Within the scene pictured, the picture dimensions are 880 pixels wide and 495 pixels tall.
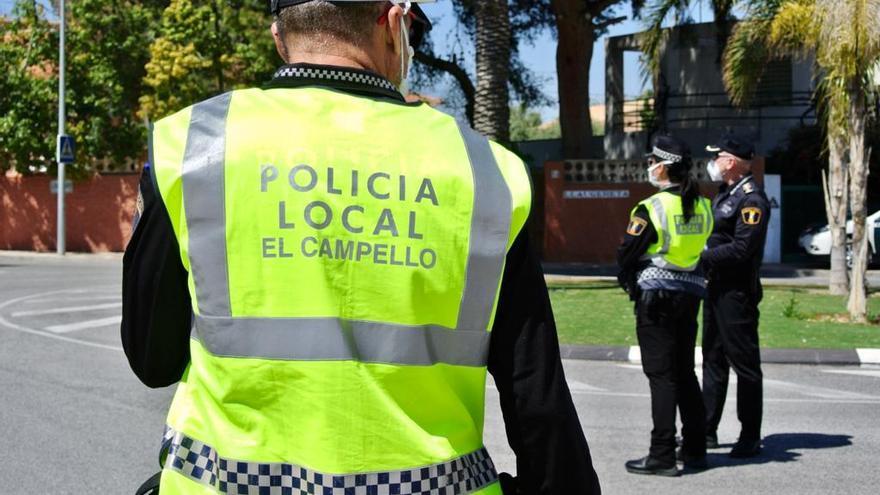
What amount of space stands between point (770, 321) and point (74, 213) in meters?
22.8

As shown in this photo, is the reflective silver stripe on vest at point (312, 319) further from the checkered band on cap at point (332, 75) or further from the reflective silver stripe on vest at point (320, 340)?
the checkered band on cap at point (332, 75)

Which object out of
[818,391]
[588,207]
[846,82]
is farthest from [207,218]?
[588,207]

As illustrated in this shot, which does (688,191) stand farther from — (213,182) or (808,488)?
(213,182)

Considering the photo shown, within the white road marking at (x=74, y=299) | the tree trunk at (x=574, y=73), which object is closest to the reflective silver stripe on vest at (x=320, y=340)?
the white road marking at (x=74, y=299)

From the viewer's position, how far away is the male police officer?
7418 mm

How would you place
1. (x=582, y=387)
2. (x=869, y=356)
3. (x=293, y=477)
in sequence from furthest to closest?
(x=869, y=356) < (x=582, y=387) < (x=293, y=477)

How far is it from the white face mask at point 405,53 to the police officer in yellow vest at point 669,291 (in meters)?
4.65

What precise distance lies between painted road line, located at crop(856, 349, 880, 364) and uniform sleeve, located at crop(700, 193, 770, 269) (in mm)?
4642

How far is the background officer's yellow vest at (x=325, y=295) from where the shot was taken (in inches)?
78.5

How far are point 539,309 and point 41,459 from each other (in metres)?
5.60

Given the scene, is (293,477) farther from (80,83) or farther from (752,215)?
(80,83)

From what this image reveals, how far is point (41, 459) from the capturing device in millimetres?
7020

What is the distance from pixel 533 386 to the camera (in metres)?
2.09

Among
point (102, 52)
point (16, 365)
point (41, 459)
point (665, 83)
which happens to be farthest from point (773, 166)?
point (41, 459)
